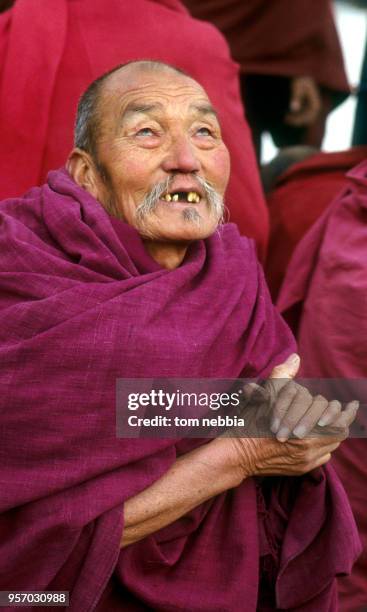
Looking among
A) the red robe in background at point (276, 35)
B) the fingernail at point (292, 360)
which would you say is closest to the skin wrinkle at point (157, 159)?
the fingernail at point (292, 360)

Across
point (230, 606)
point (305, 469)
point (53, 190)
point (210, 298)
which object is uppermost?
point (53, 190)

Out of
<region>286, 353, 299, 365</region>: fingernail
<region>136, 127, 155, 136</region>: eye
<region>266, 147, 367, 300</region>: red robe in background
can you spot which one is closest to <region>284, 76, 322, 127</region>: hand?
<region>266, 147, 367, 300</region>: red robe in background

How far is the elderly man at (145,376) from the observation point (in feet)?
7.01

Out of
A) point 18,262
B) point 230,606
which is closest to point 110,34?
point 18,262

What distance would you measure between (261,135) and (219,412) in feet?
8.85

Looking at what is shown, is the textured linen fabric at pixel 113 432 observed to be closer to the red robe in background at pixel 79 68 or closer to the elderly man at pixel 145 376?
the elderly man at pixel 145 376

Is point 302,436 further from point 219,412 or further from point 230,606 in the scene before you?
point 230,606

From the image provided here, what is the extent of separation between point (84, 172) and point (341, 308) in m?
0.76

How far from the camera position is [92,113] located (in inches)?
99.7

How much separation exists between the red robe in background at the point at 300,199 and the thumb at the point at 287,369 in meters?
1.05

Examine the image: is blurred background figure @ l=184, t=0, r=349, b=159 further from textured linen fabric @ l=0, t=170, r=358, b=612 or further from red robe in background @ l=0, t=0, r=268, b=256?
textured linen fabric @ l=0, t=170, r=358, b=612

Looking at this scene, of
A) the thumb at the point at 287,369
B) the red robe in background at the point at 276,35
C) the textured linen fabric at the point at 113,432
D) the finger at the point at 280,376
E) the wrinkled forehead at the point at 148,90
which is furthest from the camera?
the red robe in background at the point at 276,35

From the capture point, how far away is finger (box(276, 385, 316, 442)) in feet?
7.20

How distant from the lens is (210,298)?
2.34m
